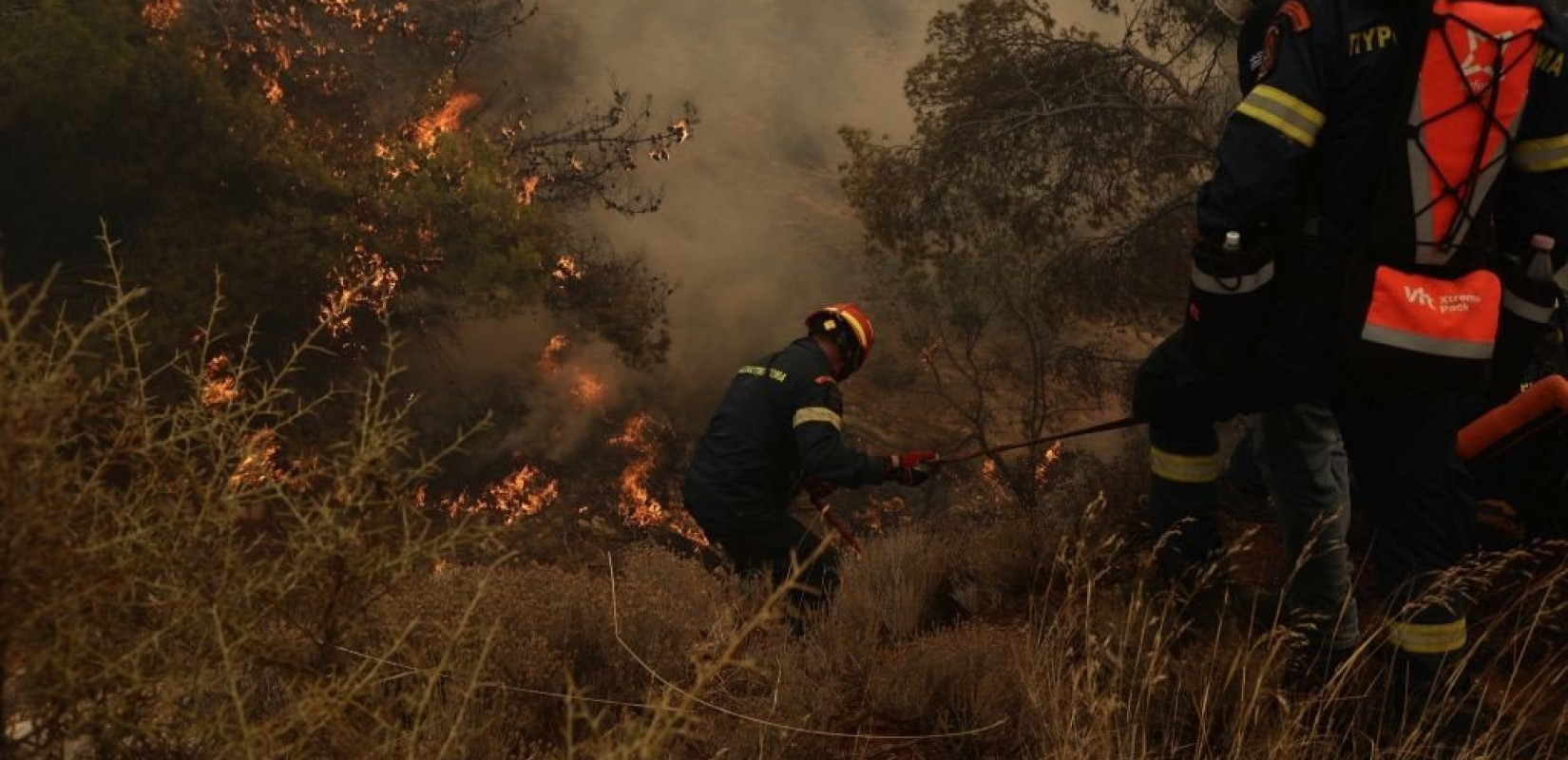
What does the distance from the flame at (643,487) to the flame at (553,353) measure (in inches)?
59.4

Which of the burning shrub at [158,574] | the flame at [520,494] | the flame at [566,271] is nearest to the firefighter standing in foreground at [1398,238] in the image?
the burning shrub at [158,574]

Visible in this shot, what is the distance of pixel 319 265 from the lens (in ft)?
34.8

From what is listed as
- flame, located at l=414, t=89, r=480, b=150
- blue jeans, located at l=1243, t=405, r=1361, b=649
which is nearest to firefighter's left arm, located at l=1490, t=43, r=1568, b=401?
blue jeans, located at l=1243, t=405, r=1361, b=649

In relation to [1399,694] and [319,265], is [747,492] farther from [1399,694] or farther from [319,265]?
[319,265]

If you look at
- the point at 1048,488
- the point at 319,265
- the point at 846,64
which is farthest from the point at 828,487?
the point at 846,64

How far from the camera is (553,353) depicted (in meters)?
16.6

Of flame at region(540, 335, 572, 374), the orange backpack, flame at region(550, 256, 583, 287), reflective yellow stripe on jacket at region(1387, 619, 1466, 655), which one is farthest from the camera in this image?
flame at region(540, 335, 572, 374)

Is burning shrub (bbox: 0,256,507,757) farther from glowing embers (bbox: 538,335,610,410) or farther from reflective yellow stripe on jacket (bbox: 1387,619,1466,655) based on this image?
glowing embers (bbox: 538,335,610,410)

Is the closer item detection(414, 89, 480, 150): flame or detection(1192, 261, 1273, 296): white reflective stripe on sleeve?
detection(1192, 261, 1273, 296): white reflective stripe on sleeve

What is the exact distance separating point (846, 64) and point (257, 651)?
3051 centimetres

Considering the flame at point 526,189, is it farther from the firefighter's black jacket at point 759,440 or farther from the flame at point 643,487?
the firefighter's black jacket at point 759,440

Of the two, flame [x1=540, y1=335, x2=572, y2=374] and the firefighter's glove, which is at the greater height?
the firefighter's glove

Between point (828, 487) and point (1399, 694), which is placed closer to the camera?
point (1399, 694)

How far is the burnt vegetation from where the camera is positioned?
1870mm
